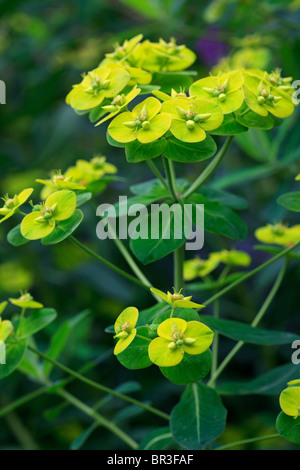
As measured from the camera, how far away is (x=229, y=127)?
75cm

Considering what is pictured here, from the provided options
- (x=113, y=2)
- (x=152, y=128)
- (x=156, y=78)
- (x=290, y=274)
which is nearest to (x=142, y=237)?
(x=152, y=128)

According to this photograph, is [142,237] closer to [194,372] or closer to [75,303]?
[194,372]

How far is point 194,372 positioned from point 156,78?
491 mm

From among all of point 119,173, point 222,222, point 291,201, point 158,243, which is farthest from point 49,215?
point 119,173

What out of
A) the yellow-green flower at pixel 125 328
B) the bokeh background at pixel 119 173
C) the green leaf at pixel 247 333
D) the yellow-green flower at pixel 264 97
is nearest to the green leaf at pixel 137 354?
the yellow-green flower at pixel 125 328

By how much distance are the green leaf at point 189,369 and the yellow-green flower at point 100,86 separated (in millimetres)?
387

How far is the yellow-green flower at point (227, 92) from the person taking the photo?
2.41 feet

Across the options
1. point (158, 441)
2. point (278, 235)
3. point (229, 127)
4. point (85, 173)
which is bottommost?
point (158, 441)

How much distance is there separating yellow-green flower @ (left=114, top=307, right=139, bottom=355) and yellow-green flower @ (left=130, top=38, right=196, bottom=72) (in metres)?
0.42

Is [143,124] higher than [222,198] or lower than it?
higher

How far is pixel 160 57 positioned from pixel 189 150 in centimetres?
24

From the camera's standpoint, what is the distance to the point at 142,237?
781 mm

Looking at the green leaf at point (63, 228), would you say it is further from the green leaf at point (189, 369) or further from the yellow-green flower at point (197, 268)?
the yellow-green flower at point (197, 268)

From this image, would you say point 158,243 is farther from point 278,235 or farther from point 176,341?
point 278,235
